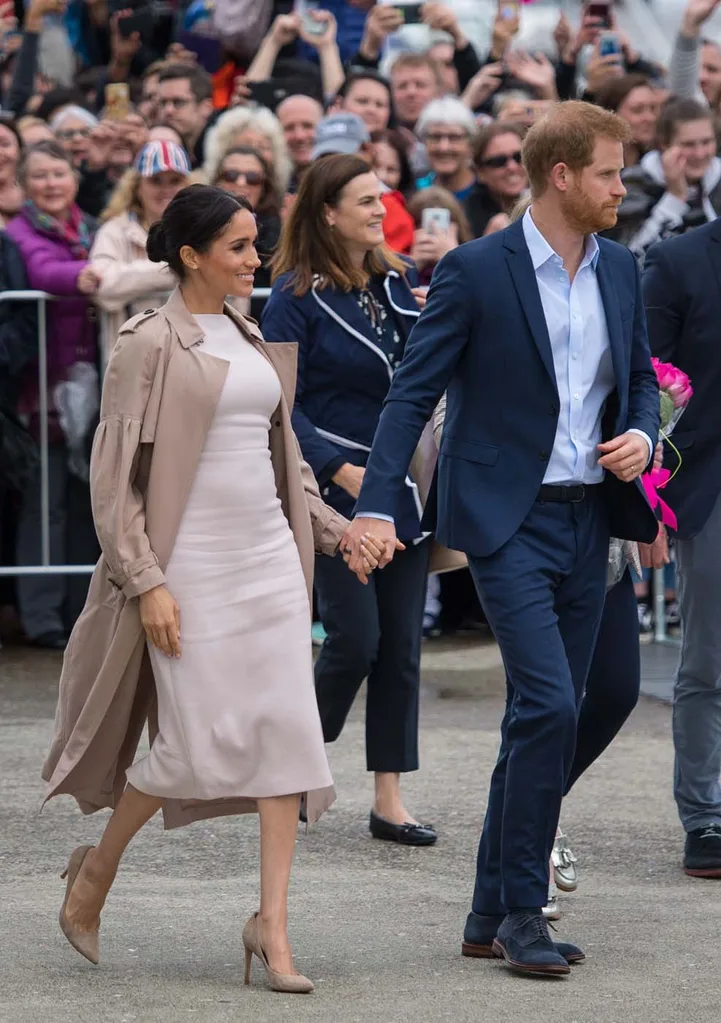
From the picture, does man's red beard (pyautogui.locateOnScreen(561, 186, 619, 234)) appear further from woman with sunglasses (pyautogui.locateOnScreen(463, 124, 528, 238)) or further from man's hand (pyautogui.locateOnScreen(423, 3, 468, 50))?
man's hand (pyautogui.locateOnScreen(423, 3, 468, 50))

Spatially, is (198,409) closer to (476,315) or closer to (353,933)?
(476,315)

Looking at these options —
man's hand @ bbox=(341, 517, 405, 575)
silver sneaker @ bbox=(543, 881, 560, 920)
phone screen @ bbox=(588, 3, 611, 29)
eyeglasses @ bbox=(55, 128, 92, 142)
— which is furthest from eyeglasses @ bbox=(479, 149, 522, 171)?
man's hand @ bbox=(341, 517, 405, 575)

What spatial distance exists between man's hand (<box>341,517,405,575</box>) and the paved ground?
40.4 inches

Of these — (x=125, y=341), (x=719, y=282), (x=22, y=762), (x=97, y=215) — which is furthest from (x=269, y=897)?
(x=97, y=215)

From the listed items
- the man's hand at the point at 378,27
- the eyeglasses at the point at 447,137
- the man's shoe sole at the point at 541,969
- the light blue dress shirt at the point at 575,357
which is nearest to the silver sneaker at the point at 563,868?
the man's shoe sole at the point at 541,969

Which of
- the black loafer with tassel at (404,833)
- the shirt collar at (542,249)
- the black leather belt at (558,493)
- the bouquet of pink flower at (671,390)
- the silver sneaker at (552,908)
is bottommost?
the black loafer with tassel at (404,833)

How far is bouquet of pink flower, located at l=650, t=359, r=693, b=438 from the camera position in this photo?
577cm

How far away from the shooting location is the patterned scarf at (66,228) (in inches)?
380

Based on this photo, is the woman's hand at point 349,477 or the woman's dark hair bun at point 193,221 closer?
the woman's dark hair bun at point 193,221

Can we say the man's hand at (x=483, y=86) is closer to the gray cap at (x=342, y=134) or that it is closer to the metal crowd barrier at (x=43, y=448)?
the gray cap at (x=342, y=134)

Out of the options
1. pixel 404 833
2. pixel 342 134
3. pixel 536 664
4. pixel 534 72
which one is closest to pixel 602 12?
pixel 534 72

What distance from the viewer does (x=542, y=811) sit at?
4770 millimetres

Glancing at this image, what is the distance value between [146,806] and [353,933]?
31.0 inches

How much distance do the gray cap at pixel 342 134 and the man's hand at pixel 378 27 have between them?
216 centimetres
